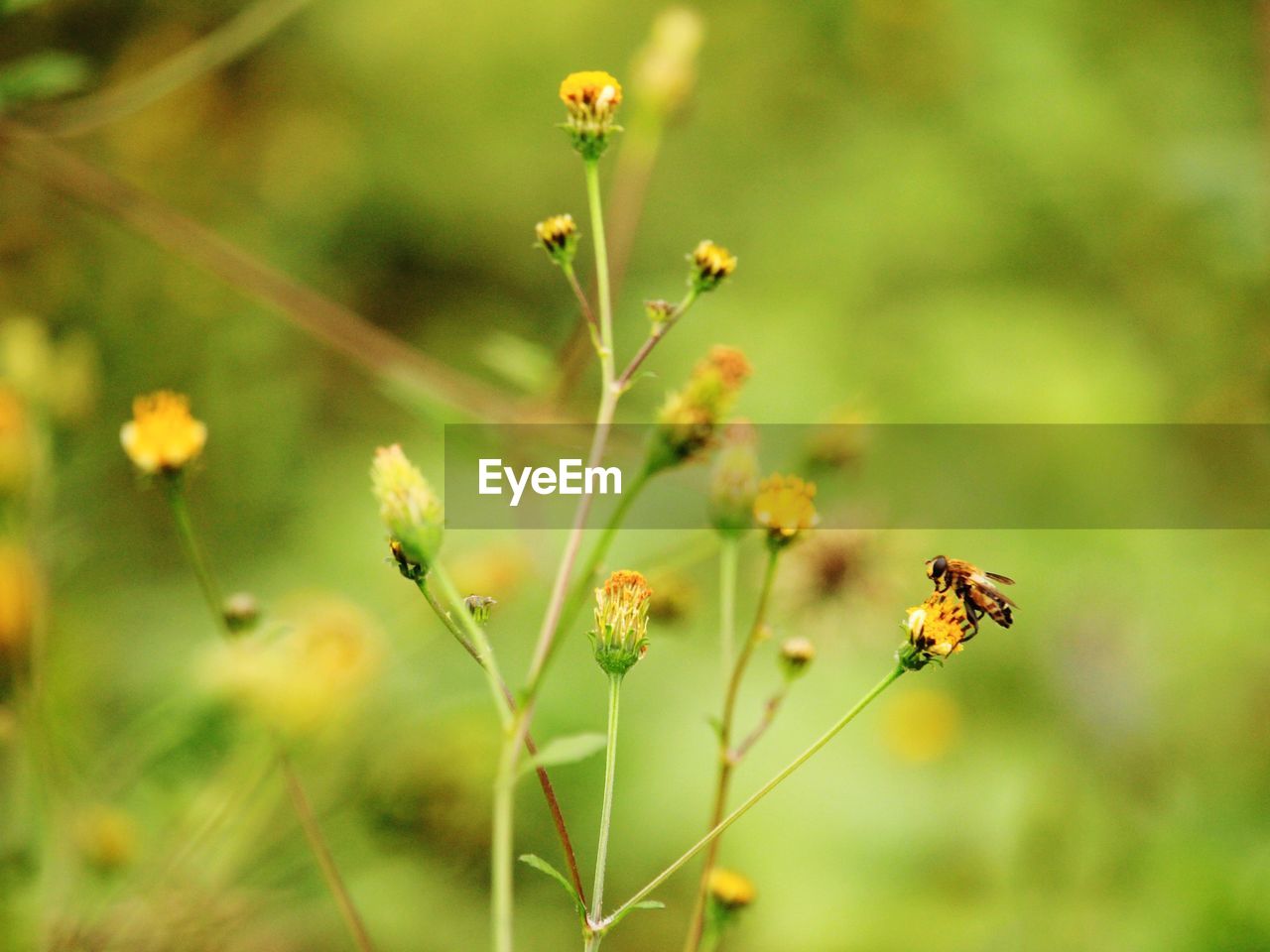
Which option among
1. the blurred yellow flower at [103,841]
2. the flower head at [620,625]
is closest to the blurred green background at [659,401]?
the blurred yellow flower at [103,841]

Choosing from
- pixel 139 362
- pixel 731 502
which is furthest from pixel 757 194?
pixel 731 502

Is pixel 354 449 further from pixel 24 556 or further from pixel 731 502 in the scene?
pixel 731 502

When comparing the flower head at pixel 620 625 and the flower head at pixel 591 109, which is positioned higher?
the flower head at pixel 591 109

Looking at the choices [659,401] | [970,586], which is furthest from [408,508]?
[659,401]

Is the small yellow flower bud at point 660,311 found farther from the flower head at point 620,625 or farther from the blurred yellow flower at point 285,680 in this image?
the blurred yellow flower at point 285,680

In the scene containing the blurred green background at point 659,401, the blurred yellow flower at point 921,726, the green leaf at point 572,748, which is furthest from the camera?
the blurred yellow flower at point 921,726

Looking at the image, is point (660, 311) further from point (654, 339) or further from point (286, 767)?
point (286, 767)
